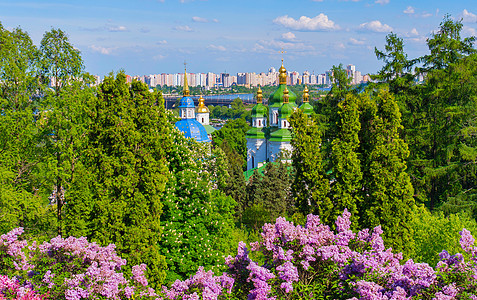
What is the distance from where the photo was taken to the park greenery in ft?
27.0

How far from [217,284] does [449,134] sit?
50.3 feet

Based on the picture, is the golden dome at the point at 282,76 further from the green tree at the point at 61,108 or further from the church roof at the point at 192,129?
the green tree at the point at 61,108

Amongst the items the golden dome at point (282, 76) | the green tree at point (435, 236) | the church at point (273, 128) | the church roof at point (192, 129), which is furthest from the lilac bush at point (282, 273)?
the golden dome at point (282, 76)

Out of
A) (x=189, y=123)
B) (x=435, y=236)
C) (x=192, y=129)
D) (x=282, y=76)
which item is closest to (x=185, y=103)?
(x=189, y=123)

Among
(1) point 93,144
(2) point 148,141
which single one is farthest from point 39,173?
(2) point 148,141

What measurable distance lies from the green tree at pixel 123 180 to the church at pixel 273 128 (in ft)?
86.6

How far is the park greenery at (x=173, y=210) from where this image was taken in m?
8.23

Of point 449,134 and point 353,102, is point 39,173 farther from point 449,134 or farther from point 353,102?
point 449,134

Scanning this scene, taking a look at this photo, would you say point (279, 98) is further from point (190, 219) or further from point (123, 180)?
point (123, 180)

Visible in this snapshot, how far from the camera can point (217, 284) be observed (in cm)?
846

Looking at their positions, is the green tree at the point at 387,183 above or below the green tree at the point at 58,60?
below

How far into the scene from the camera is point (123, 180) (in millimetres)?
12617

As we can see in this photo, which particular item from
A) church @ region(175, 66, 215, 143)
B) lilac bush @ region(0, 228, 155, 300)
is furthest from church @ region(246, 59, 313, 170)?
lilac bush @ region(0, 228, 155, 300)

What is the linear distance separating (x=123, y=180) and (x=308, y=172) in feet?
16.6
